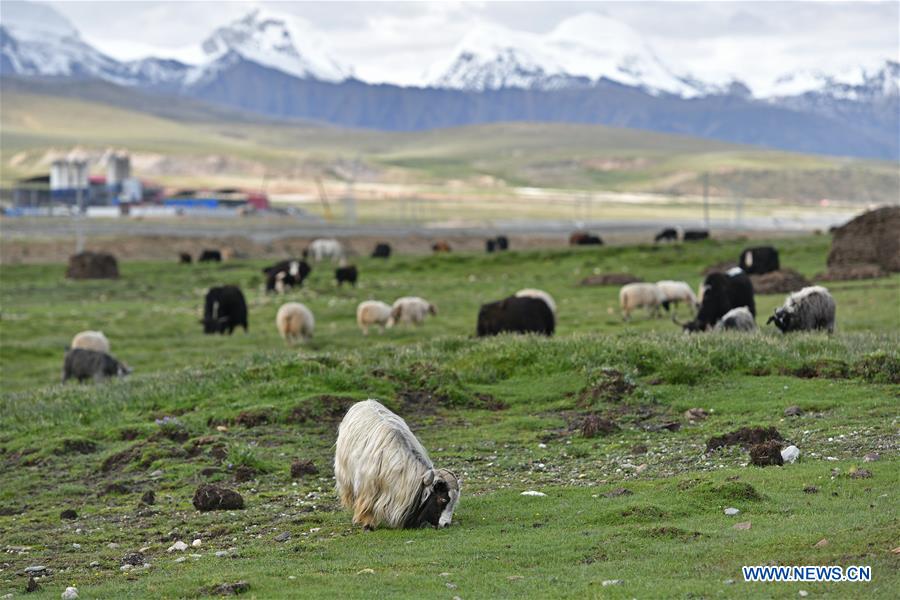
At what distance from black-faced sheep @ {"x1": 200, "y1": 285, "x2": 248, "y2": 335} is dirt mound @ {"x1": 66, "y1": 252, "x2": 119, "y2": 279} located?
2393 cm

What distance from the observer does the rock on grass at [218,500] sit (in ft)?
44.8

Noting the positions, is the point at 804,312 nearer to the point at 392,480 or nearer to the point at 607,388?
the point at 607,388

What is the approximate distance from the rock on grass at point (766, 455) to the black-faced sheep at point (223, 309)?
24442mm

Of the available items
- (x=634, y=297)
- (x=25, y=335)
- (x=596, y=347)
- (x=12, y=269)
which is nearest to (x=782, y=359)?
(x=596, y=347)

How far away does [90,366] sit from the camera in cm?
2717

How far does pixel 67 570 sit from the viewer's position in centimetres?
1138

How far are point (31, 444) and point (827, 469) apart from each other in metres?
11.5

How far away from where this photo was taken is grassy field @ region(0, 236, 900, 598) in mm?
9891

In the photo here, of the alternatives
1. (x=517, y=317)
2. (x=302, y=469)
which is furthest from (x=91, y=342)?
(x=302, y=469)

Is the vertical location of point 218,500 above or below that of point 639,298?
below

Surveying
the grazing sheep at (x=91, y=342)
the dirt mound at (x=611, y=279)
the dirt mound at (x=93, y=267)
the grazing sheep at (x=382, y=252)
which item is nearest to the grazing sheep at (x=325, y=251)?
the grazing sheep at (x=382, y=252)

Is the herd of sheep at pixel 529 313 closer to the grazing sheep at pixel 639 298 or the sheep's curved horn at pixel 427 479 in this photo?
the grazing sheep at pixel 639 298

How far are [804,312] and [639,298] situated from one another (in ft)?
34.8

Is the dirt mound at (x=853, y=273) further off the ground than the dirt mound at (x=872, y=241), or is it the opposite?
the dirt mound at (x=872, y=241)
